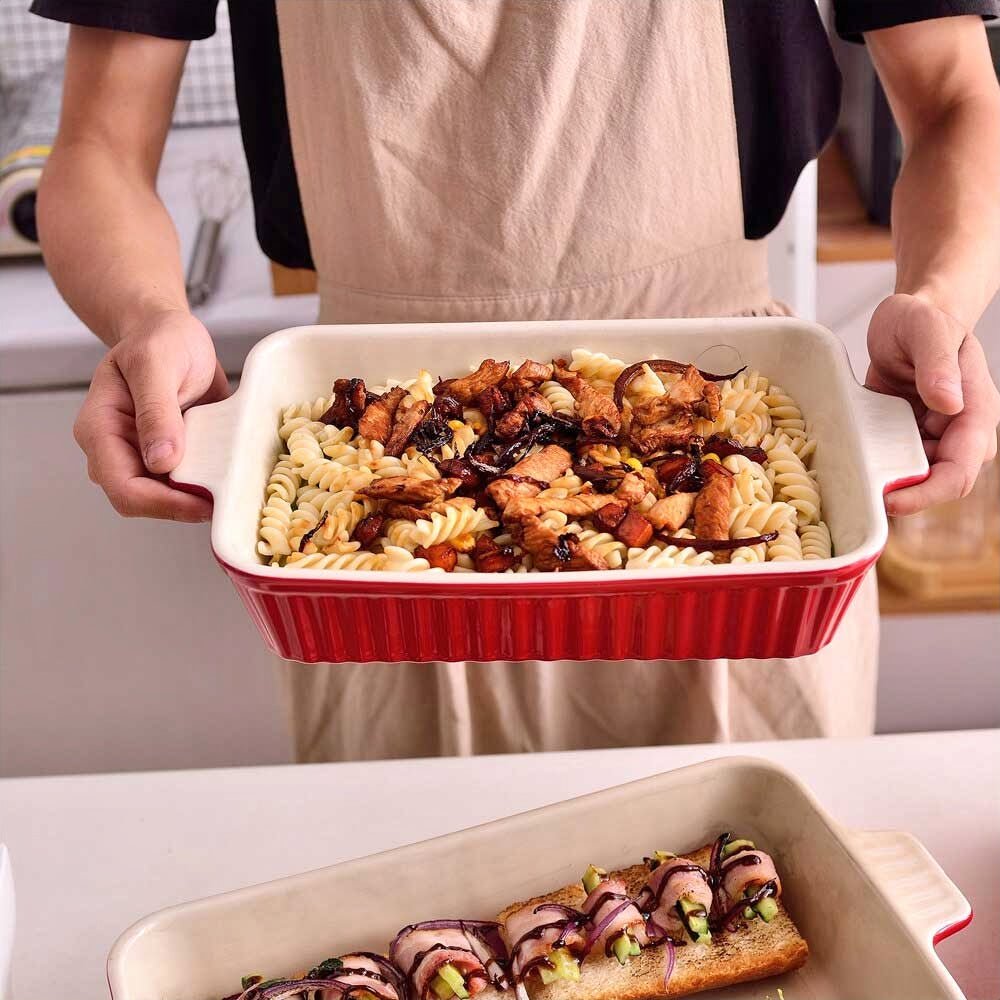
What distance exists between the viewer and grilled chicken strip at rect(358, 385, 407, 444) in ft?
3.47

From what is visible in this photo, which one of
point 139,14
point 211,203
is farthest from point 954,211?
point 211,203

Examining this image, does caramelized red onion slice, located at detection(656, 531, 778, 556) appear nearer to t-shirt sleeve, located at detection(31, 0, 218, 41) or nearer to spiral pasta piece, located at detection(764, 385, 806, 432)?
spiral pasta piece, located at detection(764, 385, 806, 432)

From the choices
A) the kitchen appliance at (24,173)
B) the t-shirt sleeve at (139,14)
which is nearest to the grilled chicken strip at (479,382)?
the t-shirt sleeve at (139,14)

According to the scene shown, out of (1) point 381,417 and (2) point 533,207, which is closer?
(1) point 381,417

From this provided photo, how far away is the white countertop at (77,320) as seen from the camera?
1.93 meters

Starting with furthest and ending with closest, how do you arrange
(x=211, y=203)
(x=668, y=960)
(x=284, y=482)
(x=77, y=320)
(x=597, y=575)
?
(x=211, y=203) < (x=77, y=320) < (x=284, y=482) < (x=668, y=960) < (x=597, y=575)

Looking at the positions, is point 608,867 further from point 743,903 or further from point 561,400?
point 561,400

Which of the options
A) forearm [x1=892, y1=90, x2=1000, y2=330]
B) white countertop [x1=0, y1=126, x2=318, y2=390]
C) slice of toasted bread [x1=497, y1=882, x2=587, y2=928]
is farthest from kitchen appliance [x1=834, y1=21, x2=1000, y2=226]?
slice of toasted bread [x1=497, y1=882, x2=587, y2=928]

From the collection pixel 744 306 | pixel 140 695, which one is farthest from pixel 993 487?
pixel 140 695

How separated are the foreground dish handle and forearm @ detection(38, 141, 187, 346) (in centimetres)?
82

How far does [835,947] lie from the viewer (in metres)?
0.95

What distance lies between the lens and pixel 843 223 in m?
2.28

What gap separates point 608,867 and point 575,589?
302mm

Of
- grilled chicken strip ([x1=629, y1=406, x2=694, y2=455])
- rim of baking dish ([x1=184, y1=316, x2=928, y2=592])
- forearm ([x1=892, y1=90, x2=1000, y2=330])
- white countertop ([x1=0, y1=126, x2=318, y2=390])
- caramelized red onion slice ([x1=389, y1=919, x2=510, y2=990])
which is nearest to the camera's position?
rim of baking dish ([x1=184, y1=316, x2=928, y2=592])
